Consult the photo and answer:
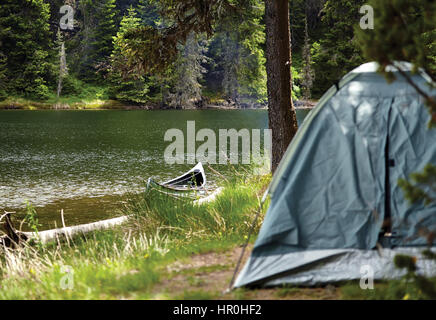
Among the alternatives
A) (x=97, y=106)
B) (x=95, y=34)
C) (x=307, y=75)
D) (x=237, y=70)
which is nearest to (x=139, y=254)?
(x=237, y=70)

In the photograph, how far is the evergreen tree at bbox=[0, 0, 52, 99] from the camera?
153 feet

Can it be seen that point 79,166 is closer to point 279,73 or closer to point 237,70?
point 279,73

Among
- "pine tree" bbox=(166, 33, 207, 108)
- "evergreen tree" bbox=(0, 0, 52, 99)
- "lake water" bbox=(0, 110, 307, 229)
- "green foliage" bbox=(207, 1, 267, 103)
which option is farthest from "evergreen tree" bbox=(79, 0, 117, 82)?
"lake water" bbox=(0, 110, 307, 229)

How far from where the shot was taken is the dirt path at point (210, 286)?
165 inches

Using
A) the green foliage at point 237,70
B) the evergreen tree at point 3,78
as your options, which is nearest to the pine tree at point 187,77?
the green foliage at point 237,70

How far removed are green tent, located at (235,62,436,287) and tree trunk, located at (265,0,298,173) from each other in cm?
294

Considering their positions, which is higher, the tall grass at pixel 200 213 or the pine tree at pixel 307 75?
the pine tree at pixel 307 75

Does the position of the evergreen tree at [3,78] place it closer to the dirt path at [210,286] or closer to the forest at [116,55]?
the forest at [116,55]

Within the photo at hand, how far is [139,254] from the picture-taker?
5457mm

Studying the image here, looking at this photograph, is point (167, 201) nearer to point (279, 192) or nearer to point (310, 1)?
point (279, 192)

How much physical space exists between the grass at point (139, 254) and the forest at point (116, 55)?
109 ft

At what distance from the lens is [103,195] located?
1249 centimetres

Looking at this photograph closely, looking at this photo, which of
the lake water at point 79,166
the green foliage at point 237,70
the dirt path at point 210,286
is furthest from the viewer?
the green foliage at point 237,70
